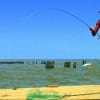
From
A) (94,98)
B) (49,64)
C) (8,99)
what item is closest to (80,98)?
(94,98)

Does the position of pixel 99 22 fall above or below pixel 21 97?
above

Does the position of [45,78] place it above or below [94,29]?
below

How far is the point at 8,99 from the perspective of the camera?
15.6 m

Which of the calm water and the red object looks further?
the calm water

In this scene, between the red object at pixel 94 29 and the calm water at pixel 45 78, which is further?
the calm water at pixel 45 78

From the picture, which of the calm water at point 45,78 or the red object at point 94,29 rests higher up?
the red object at point 94,29

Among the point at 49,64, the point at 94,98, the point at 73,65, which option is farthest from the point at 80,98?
the point at 73,65

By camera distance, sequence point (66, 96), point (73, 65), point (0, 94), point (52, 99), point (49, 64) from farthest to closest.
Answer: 1. point (73, 65)
2. point (49, 64)
3. point (0, 94)
4. point (66, 96)
5. point (52, 99)

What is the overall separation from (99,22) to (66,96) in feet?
12.4

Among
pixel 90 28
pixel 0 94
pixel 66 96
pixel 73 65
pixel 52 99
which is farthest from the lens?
pixel 73 65

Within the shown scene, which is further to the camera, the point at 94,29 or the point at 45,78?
the point at 45,78

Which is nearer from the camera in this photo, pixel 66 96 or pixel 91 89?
pixel 66 96

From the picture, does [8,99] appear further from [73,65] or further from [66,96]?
[73,65]

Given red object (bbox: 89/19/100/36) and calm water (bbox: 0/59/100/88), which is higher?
red object (bbox: 89/19/100/36)
